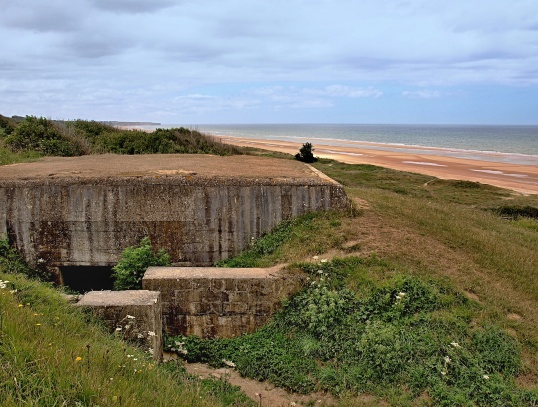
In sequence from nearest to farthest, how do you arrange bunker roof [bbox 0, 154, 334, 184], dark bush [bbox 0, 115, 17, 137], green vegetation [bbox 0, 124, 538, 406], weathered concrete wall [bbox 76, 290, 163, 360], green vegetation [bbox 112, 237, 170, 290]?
green vegetation [bbox 0, 124, 538, 406], weathered concrete wall [bbox 76, 290, 163, 360], green vegetation [bbox 112, 237, 170, 290], bunker roof [bbox 0, 154, 334, 184], dark bush [bbox 0, 115, 17, 137]

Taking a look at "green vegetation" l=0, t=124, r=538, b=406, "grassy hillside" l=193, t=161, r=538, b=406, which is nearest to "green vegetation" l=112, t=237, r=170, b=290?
"green vegetation" l=0, t=124, r=538, b=406

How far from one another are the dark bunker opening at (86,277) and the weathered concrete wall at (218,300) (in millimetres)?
2308

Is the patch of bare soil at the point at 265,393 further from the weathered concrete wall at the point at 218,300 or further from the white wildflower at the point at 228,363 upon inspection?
the weathered concrete wall at the point at 218,300

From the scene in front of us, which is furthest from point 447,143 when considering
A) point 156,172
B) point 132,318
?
point 132,318

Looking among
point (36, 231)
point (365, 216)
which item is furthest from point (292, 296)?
point (36, 231)

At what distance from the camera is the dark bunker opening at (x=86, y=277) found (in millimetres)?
8742

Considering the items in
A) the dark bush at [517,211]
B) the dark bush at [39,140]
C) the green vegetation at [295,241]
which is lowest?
the dark bush at [517,211]

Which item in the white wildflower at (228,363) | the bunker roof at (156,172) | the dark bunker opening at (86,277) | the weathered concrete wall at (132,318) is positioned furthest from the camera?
the bunker roof at (156,172)

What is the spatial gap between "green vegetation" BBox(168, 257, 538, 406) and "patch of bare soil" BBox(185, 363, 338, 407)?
11 centimetres

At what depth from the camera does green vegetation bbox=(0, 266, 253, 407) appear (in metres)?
3.30

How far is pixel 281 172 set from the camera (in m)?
10.1

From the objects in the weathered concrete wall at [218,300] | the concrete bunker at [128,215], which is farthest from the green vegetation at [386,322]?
the concrete bunker at [128,215]

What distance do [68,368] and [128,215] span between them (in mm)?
5155

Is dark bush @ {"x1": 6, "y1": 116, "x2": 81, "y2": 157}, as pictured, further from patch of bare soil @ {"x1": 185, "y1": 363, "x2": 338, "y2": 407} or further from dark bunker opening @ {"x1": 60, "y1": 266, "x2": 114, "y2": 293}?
patch of bare soil @ {"x1": 185, "y1": 363, "x2": 338, "y2": 407}
